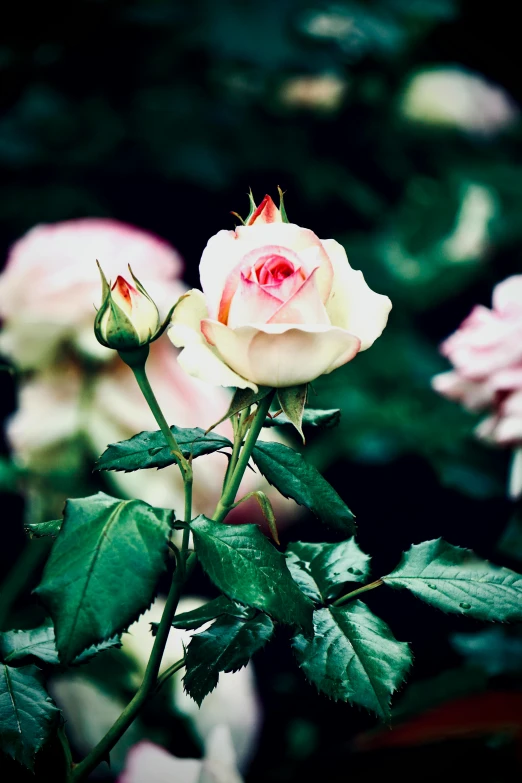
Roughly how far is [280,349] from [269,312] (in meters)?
0.02

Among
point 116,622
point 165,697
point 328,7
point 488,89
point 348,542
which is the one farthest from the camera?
point 488,89

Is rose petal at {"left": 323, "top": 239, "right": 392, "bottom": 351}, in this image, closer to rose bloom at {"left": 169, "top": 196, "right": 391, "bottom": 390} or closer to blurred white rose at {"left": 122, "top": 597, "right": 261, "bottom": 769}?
rose bloom at {"left": 169, "top": 196, "right": 391, "bottom": 390}

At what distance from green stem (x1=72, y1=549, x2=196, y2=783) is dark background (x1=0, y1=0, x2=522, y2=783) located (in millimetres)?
334

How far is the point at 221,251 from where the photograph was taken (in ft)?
0.74

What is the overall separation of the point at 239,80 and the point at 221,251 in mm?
690

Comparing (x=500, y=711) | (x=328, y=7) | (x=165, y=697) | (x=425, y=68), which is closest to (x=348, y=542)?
(x=500, y=711)

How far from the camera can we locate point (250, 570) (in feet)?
0.68

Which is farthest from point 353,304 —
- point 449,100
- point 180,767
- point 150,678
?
point 449,100

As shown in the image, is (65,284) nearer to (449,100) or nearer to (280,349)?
(280,349)

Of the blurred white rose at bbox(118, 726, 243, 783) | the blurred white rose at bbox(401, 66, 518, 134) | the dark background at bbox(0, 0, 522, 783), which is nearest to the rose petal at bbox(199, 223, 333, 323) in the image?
the blurred white rose at bbox(118, 726, 243, 783)

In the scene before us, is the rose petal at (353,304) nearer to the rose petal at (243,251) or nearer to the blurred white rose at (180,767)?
the rose petal at (243,251)

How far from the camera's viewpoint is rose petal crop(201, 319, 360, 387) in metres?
0.20

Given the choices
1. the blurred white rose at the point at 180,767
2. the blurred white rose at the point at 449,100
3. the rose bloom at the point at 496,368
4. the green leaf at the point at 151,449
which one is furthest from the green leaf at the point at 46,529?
the blurred white rose at the point at 449,100

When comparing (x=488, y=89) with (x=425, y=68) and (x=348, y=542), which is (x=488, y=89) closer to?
(x=425, y=68)
